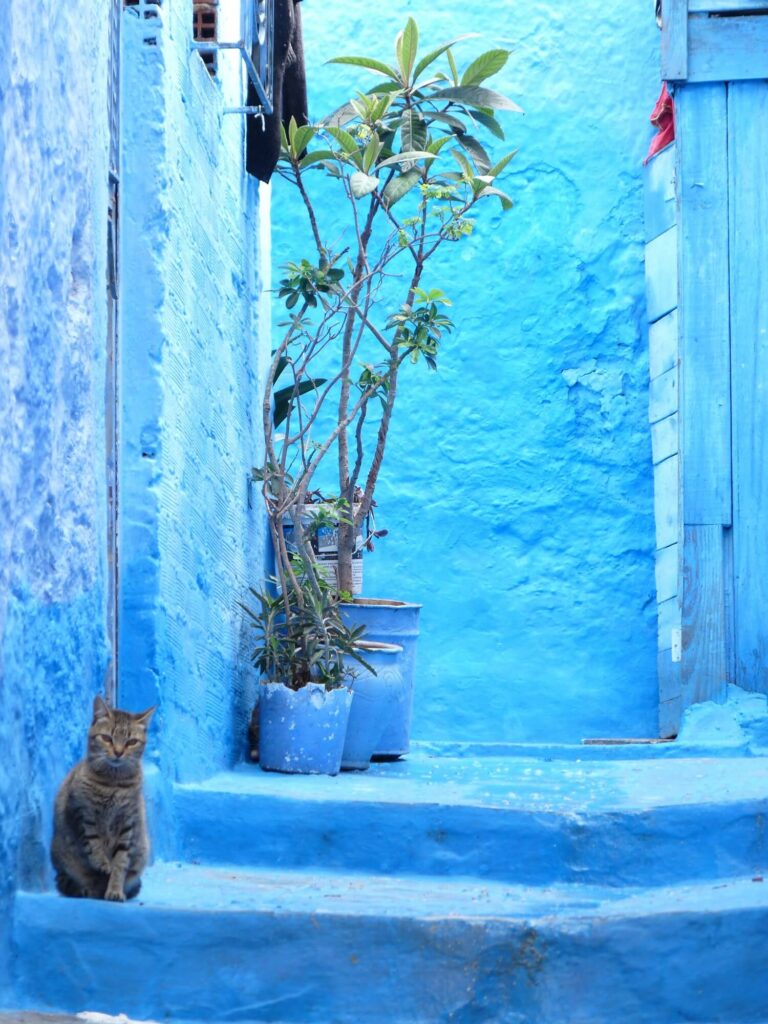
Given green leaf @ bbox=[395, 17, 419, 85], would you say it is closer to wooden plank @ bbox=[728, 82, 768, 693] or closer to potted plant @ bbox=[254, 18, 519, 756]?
potted plant @ bbox=[254, 18, 519, 756]

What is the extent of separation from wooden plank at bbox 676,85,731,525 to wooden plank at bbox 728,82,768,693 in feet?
0.14

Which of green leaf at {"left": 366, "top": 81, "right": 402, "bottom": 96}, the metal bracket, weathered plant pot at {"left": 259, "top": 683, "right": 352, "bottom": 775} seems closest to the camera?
the metal bracket

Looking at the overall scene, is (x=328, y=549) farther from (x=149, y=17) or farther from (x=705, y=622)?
(x=149, y=17)

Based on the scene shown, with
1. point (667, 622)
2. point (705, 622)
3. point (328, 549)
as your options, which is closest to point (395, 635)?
point (328, 549)

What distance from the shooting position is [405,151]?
217 inches

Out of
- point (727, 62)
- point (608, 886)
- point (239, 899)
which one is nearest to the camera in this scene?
point (239, 899)

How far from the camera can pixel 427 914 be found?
351 cm

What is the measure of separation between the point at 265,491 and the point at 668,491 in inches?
92.8

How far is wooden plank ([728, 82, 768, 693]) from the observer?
573 centimetres

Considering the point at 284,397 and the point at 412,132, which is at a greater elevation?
the point at 412,132

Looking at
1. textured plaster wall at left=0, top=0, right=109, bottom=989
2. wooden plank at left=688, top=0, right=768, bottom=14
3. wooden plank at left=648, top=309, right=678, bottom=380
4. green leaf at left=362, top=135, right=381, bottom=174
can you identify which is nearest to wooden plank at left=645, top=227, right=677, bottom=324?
wooden plank at left=648, top=309, right=678, bottom=380

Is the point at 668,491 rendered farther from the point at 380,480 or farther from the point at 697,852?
the point at 697,852

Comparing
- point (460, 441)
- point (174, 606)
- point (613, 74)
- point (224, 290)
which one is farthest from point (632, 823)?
point (613, 74)

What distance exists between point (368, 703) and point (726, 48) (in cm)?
318
